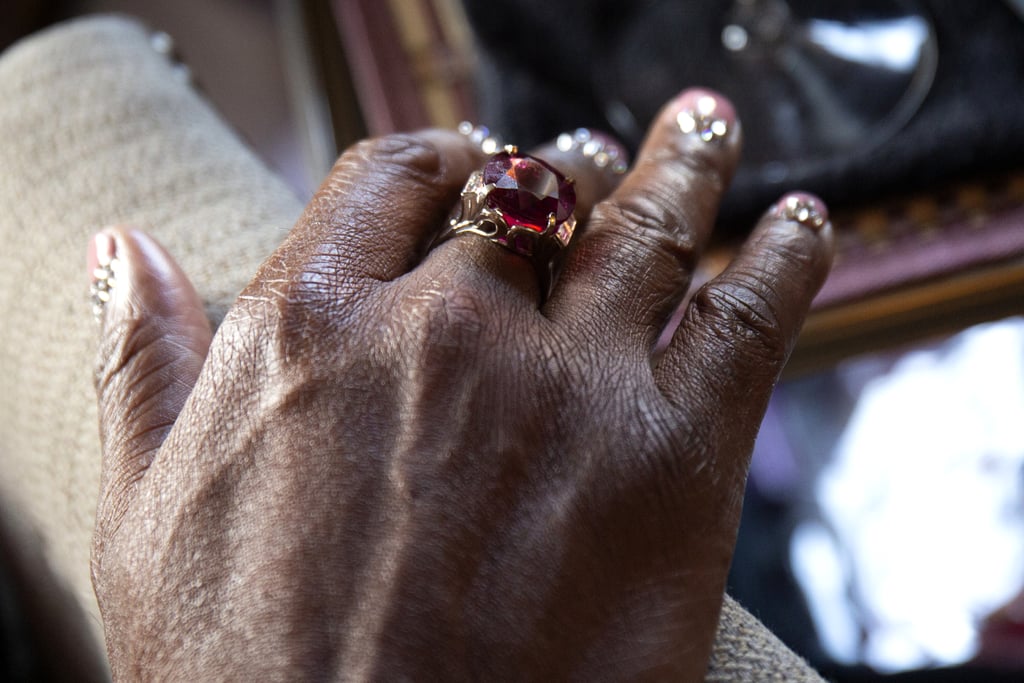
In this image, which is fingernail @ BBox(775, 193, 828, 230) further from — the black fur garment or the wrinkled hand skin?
the black fur garment

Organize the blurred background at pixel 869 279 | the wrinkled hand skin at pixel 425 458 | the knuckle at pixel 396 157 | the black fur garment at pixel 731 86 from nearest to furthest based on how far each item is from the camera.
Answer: the wrinkled hand skin at pixel 425 458
the knuckle at pixel 396 157
the blurred background at pixel 869 279
the black fur garment at pixel 731 86

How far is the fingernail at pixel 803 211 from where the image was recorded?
1.57ft

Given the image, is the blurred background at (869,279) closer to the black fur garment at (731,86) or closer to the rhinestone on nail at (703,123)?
the black fur garment at (731,86)

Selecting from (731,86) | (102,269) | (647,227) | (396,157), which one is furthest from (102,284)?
(731,86)

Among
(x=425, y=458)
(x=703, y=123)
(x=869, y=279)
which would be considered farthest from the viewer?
(x=869, y=279)

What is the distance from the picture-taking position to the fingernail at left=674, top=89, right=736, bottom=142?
509 millimetres

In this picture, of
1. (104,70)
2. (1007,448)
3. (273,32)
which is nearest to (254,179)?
(104,70)

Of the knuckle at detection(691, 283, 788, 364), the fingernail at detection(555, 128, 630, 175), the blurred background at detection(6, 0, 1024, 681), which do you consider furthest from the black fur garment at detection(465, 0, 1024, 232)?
the knuckle at detection(691, 283, 788, 364)

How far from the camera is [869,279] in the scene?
2.27 ft

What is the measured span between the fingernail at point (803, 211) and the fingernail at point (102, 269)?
0.35 m

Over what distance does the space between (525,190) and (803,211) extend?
6.3 inches

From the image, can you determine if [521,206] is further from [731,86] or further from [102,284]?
[731,86]

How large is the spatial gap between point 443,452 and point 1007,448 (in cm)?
43

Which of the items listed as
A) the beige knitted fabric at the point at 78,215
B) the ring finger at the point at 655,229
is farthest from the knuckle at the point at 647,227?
the beige knitted fabric at the point at 78,215
